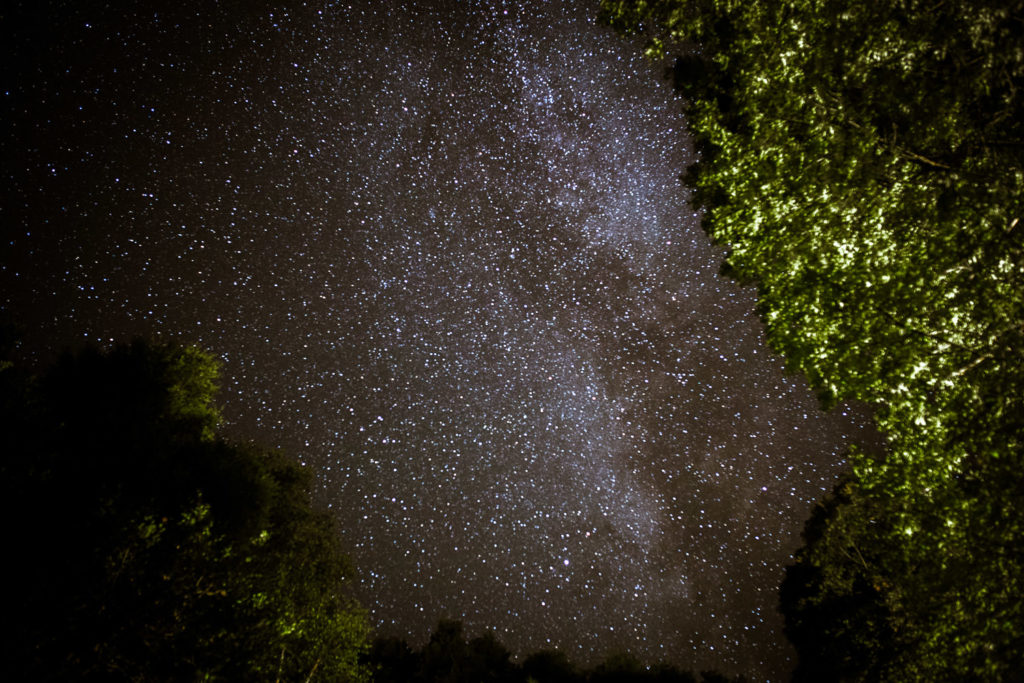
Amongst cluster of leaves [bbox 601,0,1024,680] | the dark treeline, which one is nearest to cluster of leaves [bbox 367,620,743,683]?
the dark treeline

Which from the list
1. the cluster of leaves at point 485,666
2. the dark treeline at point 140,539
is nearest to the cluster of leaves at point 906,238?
the dark treeline at point 140,539

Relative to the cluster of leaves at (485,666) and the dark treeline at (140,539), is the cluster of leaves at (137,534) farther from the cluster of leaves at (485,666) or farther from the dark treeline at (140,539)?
the cluster of leaves at (485,666)

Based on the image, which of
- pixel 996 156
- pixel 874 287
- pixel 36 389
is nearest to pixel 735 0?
pixel 996 156

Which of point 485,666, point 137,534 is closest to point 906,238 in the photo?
point 137,534

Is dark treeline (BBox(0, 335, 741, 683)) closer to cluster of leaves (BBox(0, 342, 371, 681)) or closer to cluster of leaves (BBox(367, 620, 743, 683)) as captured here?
cluster of leaves (BBox(0, 342, 371, 681))

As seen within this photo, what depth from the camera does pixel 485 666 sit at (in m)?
19.5

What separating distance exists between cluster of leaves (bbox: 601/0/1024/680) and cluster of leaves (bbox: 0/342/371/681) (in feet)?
32.5

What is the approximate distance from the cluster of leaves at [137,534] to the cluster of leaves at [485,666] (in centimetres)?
1049

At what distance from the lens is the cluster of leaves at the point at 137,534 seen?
6133mm

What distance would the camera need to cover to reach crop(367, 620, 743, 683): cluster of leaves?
1808 cm

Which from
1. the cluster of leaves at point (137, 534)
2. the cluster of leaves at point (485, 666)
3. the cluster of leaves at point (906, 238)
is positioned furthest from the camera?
the cluster of leaves at point (485, 666)

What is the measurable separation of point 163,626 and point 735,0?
11.8m

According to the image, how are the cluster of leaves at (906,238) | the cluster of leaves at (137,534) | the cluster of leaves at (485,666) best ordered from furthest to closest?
the cluster of leaves at (485,666) → the cluster of leaves at (137,534) → the cluster of leaves at (906,238)

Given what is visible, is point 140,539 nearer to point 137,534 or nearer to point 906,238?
point 137,534
